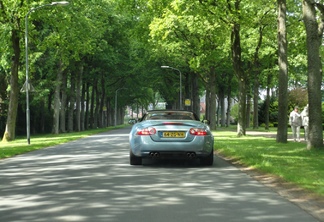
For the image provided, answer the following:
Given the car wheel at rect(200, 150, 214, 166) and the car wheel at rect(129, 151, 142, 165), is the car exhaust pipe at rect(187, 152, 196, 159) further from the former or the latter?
the car wheel at rect(129, 151, 142, 165)

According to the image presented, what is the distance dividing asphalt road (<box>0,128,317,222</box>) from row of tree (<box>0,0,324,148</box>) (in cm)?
644

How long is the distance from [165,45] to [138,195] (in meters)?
28.3

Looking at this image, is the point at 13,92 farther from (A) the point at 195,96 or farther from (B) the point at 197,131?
(A) the point at 195,96

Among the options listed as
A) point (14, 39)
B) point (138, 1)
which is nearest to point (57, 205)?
point (138, 1)

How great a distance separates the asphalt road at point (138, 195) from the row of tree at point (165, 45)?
6.44 meters

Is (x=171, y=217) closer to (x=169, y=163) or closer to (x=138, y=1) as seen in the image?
(x=169, y=163)

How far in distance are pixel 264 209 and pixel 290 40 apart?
1006 inches

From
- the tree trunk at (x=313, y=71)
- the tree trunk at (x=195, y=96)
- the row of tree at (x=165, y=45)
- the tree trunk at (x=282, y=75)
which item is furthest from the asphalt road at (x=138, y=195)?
the tree trunk at (x=195, y=96)

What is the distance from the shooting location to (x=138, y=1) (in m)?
24.7

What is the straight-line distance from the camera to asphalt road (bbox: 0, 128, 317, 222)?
594cm

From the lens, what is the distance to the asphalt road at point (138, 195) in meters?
5.94

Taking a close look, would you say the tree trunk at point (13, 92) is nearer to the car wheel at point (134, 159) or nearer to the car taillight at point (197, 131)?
the car wheel at point (134, 159)

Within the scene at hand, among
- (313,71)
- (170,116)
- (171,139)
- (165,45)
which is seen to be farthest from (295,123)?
(165,45)

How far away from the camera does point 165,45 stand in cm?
3503
